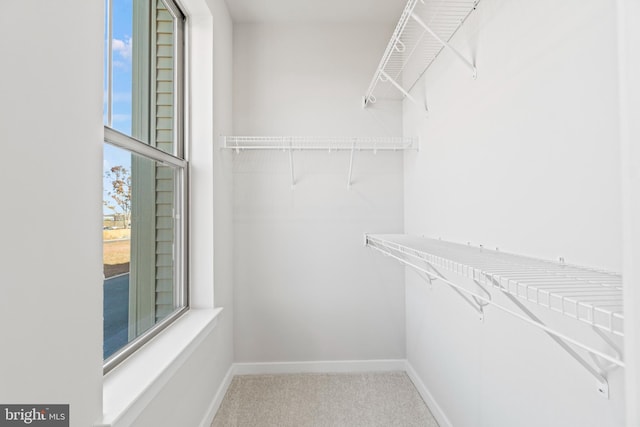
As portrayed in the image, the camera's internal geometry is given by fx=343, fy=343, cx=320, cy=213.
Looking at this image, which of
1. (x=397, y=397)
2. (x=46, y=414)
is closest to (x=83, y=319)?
(x=46, y=414)

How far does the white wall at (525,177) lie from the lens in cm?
85

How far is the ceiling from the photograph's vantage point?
2334 mm

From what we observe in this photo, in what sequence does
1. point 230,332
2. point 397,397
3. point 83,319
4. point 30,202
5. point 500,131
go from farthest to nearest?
point 230,332 < point 397,397 < point 500,131 < point 83,319 < point 30,202

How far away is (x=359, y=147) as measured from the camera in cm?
255

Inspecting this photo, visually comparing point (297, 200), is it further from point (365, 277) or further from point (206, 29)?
point (206, 29)

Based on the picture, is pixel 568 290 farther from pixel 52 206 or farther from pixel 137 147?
pixel 137 147

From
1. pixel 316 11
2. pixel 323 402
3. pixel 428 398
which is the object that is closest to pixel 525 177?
pixel 428 398

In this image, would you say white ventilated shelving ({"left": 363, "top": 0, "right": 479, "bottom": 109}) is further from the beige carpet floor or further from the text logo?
the beige carpet floor

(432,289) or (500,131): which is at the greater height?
(500,131)

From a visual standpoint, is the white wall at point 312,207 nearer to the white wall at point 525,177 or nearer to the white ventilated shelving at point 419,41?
the white ventilated shelving at point 419,41

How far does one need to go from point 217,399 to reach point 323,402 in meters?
0.65

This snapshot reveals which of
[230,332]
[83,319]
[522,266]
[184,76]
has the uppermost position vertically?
[184,76]

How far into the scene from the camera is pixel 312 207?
2.56 metres

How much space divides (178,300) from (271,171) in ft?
3.60
